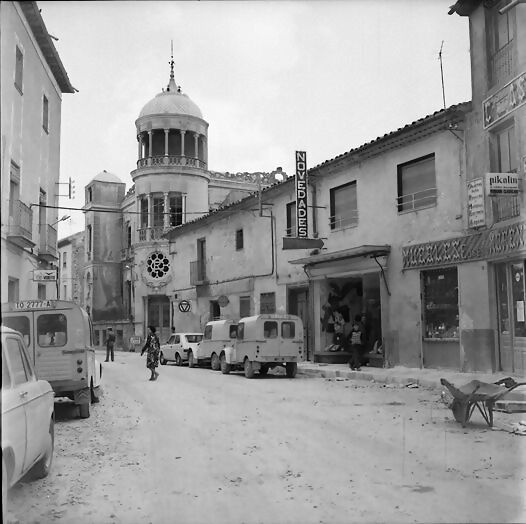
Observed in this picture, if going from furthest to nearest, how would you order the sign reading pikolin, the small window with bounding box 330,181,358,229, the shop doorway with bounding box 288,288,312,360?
the shop doorway with bounding box 288,288,312,360, the sign reading pikolin, the small window with bounding box 330,181,358,229

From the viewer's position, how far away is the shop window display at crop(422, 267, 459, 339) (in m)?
16.6

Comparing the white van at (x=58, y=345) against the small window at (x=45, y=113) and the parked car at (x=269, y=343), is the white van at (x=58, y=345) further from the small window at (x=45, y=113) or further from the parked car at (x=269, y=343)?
the parked car at (x=269, y=343)

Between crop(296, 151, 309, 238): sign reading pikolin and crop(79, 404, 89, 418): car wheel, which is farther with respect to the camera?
crop(296, 151, 309, 238): sign reading pikolin

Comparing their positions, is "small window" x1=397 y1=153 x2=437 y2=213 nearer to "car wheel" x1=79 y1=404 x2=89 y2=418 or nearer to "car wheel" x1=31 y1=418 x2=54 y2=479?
"car wheel" x1=79 y1=404 x2=89 y2=418

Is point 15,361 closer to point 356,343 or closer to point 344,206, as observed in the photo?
point 356,343

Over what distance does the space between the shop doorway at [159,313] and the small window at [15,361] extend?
32.7 meters

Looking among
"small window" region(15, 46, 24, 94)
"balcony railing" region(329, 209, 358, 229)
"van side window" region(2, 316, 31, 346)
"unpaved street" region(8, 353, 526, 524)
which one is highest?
"small window" region(15, 46, 24, 94)

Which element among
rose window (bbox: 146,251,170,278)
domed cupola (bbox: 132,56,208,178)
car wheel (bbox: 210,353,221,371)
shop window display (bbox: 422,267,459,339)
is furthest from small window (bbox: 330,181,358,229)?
rose window (bbox: 146,251,170,278)

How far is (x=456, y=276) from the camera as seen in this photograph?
16531mm

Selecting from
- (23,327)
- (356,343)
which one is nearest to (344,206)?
(356,343)

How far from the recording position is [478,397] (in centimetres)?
887

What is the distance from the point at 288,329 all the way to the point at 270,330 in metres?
0.55

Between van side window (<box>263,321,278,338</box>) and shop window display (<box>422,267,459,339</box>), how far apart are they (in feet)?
13.4

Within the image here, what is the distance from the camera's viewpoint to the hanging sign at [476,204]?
15.1m
